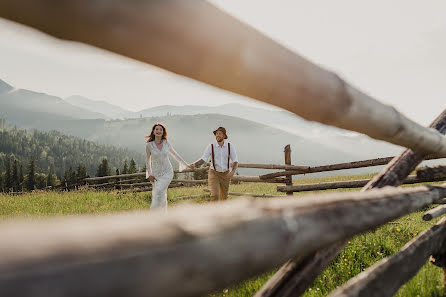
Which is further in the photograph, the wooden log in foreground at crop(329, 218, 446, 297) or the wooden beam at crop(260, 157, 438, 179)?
the wooden beam at crop(260, 157, 438, 179)

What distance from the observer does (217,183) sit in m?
5.52

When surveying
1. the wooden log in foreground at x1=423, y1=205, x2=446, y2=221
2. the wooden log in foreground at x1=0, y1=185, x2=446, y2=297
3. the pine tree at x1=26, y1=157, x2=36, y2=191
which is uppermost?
the wooden log in foreground at x1=0, y1=185, x2=446, y2=297

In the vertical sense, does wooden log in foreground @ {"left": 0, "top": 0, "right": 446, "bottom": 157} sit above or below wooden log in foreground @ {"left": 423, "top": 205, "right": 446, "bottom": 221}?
above

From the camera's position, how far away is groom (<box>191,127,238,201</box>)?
541 cm

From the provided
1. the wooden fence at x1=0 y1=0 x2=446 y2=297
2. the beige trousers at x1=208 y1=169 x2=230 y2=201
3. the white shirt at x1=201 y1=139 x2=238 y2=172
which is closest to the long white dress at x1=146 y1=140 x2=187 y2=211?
the white shirt at x1=201 y1=139 x2=238 y2=172

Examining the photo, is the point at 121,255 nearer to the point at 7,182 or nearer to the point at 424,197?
the point at 424,197

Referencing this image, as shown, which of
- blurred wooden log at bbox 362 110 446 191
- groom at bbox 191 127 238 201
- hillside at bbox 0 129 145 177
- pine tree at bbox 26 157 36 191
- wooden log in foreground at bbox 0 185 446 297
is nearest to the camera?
wooden log in foreground at bbox 0 185 446 297

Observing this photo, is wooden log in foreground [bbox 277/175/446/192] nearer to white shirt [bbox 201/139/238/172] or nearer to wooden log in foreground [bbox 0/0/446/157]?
white shirt [bbox 201/139/238/172]

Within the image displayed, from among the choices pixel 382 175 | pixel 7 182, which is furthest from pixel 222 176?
pixel 7 182

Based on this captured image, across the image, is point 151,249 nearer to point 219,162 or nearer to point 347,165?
point 219,162

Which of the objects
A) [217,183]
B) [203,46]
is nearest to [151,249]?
[203,46]

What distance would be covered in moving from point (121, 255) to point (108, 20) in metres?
0.30

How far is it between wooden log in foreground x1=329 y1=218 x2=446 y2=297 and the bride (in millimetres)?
3895

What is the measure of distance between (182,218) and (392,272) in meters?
1.33
